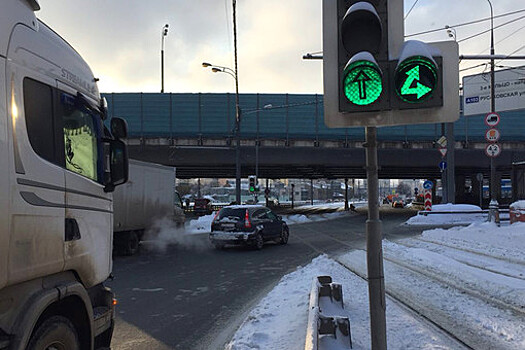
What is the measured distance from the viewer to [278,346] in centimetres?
484

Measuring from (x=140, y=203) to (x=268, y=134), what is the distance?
2454 centimetres

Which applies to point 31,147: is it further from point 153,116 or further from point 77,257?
point 153,116

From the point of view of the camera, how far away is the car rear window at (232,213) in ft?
50.2

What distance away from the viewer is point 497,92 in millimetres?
27328

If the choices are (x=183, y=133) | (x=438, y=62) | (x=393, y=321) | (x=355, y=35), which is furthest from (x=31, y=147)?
(x=183, y=133)

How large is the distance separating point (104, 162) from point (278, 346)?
273 centimetres

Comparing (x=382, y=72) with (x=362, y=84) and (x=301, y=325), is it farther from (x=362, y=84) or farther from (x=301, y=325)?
(x=301, y=325)

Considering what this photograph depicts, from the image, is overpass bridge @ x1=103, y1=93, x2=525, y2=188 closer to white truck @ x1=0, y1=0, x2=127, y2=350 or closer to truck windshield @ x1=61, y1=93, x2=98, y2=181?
truck windshield @ x1=61, y1=93, x2=98, y2=181

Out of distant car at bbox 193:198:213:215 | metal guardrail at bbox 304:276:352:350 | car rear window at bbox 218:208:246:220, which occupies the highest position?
car rear window at bbox 218:208:246:220

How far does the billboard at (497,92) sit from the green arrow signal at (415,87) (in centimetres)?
2682

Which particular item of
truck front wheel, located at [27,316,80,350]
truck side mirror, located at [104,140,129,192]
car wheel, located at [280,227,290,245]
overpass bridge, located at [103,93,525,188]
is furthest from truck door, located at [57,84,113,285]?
overpass bridge, located at [103,93,525,188]

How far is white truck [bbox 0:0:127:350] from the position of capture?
263cm

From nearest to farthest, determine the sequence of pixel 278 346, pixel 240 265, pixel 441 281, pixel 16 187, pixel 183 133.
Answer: pixel 16 187 < pixel 278 346 < pixel 441 281 < pixel 240 265 < pixel 183 133

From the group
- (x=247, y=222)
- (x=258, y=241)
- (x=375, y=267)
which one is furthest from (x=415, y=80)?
(x=258, y=241)
